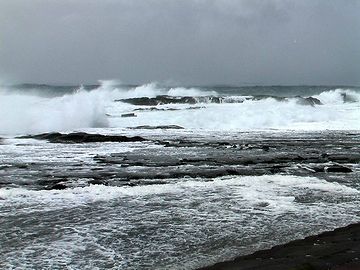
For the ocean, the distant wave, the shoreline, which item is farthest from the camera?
the distant wave

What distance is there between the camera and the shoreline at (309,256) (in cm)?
521

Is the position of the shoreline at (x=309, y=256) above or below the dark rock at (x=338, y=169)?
above

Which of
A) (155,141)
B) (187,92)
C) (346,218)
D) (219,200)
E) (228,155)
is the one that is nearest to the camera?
(346,218)

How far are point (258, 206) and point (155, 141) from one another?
44.4 ft

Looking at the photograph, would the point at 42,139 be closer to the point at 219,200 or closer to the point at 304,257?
the point at 219,200

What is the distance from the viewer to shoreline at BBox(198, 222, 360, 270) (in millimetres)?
5215

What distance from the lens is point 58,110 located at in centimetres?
3203

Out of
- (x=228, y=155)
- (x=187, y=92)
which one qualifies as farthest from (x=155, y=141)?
(x=187, y=92)

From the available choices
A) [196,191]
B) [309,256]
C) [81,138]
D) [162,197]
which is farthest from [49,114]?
[309,256]

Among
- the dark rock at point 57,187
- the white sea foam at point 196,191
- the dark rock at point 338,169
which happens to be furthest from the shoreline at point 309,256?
the dark rock at point 338,169

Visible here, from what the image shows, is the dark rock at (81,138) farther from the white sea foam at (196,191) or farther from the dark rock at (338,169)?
the white sea foam at (196,191)

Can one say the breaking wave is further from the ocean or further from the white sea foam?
the white sea foam

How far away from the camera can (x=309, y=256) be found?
562 cm

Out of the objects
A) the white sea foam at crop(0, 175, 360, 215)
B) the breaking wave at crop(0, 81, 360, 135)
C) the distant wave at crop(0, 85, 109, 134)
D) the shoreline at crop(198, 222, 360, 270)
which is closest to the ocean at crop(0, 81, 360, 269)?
the white sea foam at crop(0, 175, 360, 215)
